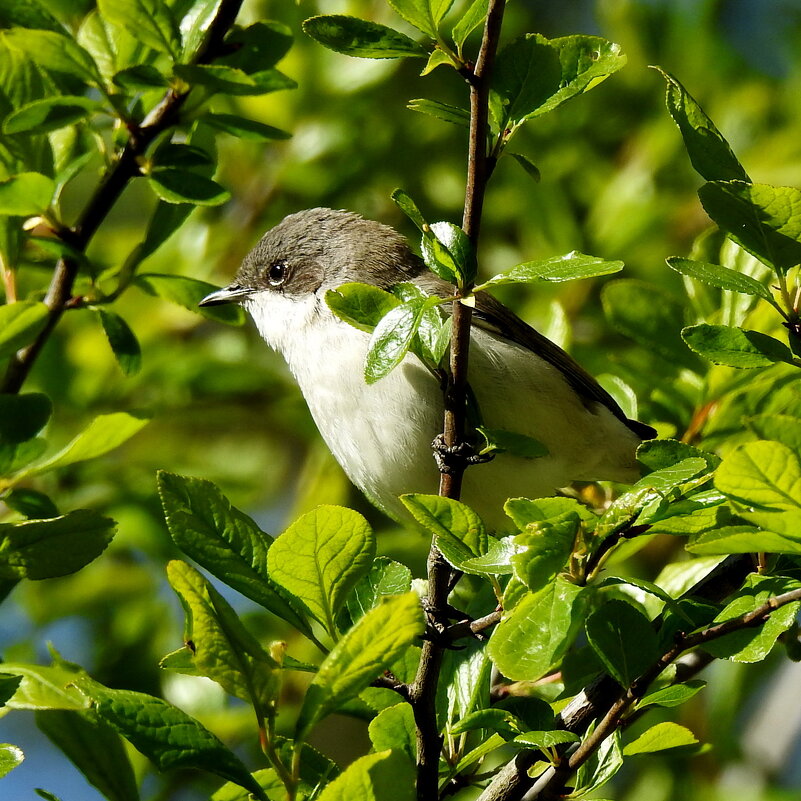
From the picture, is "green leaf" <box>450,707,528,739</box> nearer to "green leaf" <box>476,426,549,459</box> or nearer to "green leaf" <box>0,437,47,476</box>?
"green leaf" <box>476,426,549,459</box>

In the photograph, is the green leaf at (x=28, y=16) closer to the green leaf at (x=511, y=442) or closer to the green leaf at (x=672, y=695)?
the green leaf at (x=511, y=442)

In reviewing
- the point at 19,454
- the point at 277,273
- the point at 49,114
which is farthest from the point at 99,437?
the point at 277,273

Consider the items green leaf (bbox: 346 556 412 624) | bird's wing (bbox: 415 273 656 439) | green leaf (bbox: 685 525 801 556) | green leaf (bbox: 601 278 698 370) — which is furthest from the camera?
bird's wing (bbox: 415 273 656 439)

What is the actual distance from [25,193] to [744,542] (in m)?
1.59

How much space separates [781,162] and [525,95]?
10.0 ft

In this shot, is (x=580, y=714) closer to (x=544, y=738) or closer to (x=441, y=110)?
(x=544, y=738)

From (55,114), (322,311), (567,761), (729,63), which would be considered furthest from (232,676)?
(729,63)

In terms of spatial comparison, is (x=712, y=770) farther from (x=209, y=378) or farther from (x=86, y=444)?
(x=86, y=444)

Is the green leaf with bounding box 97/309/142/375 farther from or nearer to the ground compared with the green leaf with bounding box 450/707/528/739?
farther from the ground

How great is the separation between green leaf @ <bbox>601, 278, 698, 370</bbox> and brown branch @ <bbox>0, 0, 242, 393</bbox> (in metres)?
1.15

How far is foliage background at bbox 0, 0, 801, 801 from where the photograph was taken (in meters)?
3.78

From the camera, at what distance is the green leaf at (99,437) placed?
8.05ft

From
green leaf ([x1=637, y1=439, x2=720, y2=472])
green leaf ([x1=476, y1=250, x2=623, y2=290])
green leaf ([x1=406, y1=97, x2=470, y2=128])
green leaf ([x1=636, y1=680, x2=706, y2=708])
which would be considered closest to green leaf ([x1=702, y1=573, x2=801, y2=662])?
green leaf ([x1=636, y1=680, x2=706, y2=708])

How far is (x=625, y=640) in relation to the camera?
190 cm
